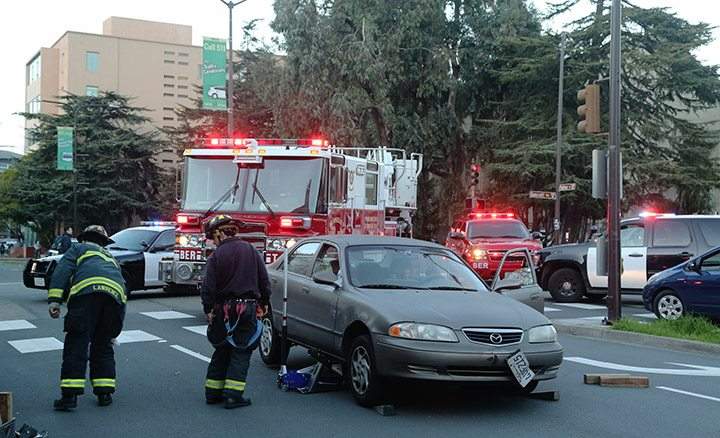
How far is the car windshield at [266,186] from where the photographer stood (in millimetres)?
13242

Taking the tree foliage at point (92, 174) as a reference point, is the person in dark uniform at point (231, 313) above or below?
below

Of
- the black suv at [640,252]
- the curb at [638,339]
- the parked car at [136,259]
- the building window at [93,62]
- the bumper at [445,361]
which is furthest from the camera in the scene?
the building window at [93,62]

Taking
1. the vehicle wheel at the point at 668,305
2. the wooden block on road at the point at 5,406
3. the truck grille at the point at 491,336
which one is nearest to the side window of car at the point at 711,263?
the vehicle wheel at the point at 668,305

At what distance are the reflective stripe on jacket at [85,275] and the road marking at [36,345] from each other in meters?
3.87

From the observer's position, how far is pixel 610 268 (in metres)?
13.0

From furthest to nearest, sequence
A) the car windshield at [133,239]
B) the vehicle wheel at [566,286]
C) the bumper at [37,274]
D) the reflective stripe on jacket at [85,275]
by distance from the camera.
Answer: the vehicle wheel at [566,286]
the car windshield at [133,239]
the bumper at [37,274]
the reflective stripe on jacket at [85,275]

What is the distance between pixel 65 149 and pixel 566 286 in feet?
85.2

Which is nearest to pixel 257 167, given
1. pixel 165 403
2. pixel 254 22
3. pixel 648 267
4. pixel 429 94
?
pixel 165 403

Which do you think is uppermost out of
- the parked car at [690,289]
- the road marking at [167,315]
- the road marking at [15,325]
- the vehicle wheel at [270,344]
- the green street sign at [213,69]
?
the green street sign at [213,69]

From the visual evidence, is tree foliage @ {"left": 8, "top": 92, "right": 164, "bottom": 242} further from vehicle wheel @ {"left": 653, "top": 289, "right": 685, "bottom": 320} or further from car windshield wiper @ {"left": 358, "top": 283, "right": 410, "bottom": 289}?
car windshield wiper @ {"left": 358, "top": 283, "right": 410, "bottom": 289}

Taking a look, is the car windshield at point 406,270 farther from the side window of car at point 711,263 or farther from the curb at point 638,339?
the side window of car at point 711,263

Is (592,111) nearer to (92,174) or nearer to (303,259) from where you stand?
(303,259)

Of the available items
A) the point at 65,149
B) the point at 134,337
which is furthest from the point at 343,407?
the point at 65,149

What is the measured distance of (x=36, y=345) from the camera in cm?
1108
